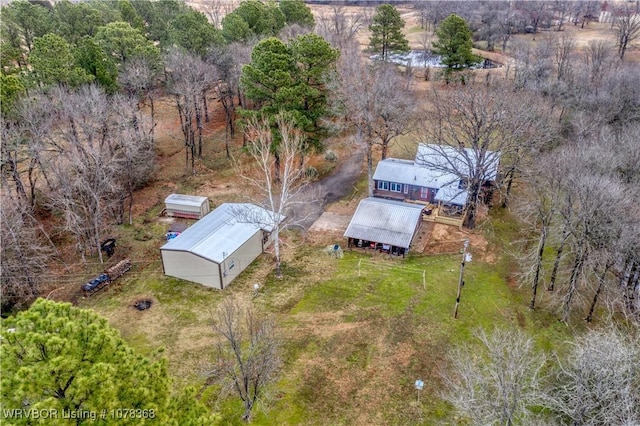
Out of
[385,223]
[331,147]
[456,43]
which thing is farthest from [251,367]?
[456,43]

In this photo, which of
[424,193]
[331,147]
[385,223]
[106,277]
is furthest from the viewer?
[331,147]

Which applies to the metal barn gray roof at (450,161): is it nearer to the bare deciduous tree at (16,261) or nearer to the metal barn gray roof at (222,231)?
the metal barn gray roof at (222,231)

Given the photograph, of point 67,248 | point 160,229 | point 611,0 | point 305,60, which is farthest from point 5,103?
point 611,0

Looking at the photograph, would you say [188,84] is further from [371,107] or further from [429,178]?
[429,178]

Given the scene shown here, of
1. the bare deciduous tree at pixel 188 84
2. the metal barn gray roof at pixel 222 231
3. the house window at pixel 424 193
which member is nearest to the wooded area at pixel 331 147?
the bare deciduous tree at pixel 188 84

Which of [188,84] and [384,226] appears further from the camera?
[188,84]
